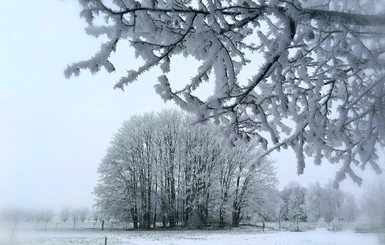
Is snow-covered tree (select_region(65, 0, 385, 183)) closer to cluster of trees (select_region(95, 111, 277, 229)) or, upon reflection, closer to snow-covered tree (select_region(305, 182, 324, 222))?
cluster of trees (select_region(95, 111, 277, 229))

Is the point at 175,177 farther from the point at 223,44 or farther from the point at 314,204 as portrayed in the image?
the point at 314,204

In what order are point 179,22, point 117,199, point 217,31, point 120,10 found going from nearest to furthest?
point 120,10 → point 217,31 → point 179,22 → point 117,199

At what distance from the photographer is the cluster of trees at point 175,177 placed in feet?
94.8

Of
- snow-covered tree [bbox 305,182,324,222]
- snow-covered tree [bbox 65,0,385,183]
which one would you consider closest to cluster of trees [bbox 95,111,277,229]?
snow-covered tree [bbox 65,0,385,183]

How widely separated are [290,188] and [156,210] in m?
61.2

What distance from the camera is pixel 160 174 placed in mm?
30547

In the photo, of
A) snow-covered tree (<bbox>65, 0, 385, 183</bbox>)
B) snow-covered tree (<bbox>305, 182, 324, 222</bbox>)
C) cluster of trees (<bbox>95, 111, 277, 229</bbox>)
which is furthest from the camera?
snow-covered tree (<bbox>305, 182, 324, 222</bbox>)

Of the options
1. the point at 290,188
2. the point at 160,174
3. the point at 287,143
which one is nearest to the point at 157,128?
the point at 160,174

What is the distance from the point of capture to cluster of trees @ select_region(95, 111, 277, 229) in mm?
28906

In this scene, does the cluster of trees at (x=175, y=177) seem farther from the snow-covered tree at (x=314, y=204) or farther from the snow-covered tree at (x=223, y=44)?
the snow-covered tree at (x=314, y=204)

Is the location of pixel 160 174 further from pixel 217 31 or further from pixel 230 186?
pixel 217 31

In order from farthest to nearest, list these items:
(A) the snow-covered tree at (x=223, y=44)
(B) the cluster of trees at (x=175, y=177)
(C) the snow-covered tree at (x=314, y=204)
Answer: (C) the snow-covered tree at (x=314, y=204) → (B) the cluster of trees at (x=175, y=177) → (A) the snow-covered tree at (x=223, y=44)

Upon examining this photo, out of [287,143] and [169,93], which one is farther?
[287,143]

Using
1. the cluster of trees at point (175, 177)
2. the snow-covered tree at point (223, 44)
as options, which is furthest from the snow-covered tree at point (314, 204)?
the snow-covered tree at point (223, 44)
